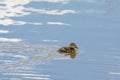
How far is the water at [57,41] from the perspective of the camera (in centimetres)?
1888

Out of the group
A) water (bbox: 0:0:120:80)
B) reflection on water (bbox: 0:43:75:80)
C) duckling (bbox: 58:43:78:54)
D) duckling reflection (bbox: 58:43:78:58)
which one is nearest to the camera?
reflection on water (bbox: 0:43:75:80)

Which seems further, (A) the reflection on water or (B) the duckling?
(B) the duckling

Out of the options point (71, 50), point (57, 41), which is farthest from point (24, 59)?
point (57, 41)

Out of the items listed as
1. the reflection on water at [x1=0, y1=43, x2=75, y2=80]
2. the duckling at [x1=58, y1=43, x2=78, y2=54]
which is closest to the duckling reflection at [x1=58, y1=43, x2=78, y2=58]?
the duckling at [x1=58, y1=43, x2=78, y2=54]

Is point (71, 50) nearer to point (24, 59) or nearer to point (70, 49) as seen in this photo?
point (70, 49)

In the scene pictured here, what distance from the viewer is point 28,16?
96.1ft

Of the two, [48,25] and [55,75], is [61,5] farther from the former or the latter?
[55,75]

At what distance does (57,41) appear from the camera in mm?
23250

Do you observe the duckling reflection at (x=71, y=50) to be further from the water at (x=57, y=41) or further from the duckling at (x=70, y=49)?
the water at (x=57, y=41)

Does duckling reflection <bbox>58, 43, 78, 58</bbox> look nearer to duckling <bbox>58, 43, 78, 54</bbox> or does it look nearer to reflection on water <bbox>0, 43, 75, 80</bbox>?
duckling <bbox>58, 43, 78, 54</bbox>

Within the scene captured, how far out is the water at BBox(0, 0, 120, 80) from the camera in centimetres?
1888

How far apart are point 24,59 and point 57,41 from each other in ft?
11.8

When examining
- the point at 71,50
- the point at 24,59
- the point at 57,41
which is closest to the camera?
the point at 24,59

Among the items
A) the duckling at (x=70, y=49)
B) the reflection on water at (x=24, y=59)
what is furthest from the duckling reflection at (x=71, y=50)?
the reflection on water at (x=24, y=59)
